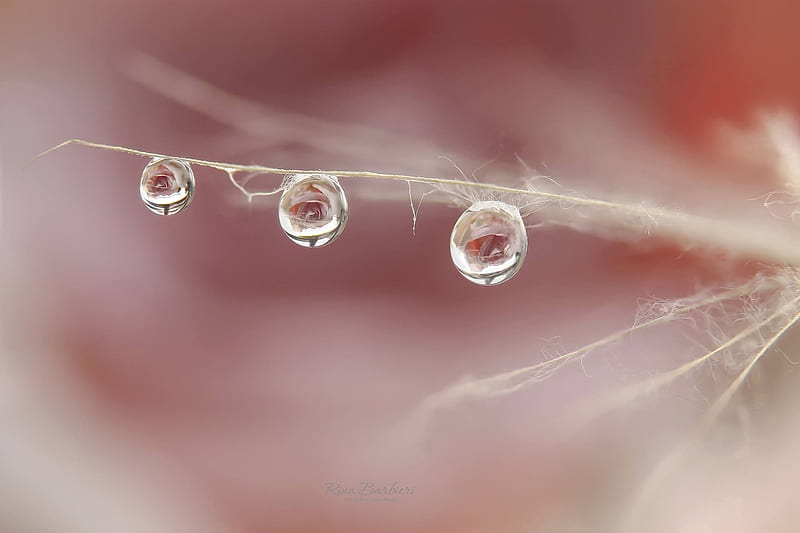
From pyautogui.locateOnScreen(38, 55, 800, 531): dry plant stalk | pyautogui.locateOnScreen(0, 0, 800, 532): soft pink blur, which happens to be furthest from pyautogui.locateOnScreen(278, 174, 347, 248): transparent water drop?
pyautogui.locateOnScreen(0, 0, 800, 532): soft pink blur

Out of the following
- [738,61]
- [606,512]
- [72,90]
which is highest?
[72,90]

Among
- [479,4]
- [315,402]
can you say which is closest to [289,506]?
[315,402]

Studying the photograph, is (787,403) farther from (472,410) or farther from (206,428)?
(206,428)

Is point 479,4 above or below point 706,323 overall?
above

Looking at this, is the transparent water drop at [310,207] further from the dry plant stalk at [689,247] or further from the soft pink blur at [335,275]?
the soft pink blur at [335,275]

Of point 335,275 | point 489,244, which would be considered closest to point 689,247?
point 489,244

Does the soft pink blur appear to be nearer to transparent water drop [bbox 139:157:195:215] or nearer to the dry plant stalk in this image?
the dry plant stalk

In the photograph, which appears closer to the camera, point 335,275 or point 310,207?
point 310,207

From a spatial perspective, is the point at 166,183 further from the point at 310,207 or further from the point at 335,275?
the point at 335,275
